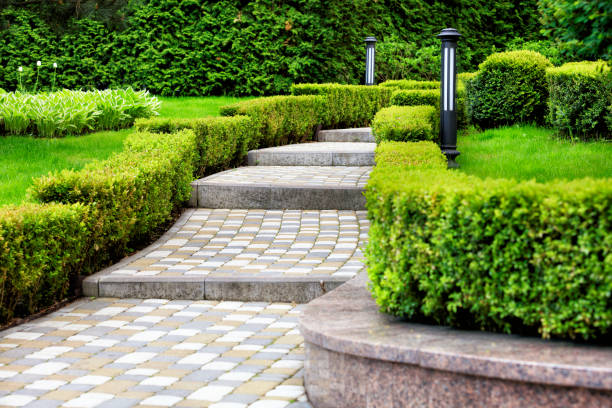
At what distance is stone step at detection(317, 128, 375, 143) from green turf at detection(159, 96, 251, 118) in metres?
2.05

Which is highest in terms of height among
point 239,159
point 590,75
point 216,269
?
point 590,75

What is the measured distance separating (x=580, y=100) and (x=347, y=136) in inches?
192

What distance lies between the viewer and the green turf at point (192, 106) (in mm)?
13688

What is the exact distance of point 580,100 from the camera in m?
9.84

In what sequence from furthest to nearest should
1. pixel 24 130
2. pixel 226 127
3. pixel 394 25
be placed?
pixel 394 25 < pixel 24 130 < pixel 226 127

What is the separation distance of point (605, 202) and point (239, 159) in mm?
8206

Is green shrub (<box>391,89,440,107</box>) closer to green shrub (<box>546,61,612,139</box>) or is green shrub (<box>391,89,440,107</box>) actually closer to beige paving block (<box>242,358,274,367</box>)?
green shrub (<box>546,61,612,139</box>)

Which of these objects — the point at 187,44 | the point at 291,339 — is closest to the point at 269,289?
the point at 291,339

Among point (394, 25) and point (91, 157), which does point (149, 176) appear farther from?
point (394, 25)

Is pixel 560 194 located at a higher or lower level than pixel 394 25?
lower

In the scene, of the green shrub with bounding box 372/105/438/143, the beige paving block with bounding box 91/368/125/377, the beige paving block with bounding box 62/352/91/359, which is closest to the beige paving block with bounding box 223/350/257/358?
the beige paving block with bounding box 91/368/125/377

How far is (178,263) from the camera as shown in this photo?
689 cm

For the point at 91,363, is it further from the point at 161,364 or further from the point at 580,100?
the point at 580,100

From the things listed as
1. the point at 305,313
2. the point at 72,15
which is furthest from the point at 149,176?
the point at 72,15
